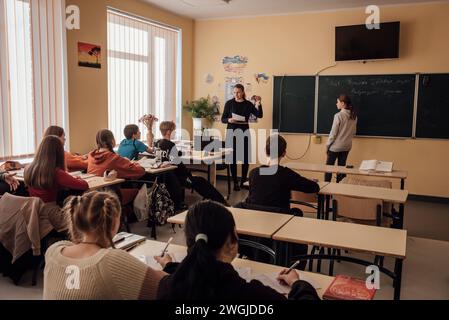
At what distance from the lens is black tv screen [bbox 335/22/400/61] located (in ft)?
21.7

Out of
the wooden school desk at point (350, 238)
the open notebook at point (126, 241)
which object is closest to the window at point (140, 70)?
the open notebook at point (126, 241)

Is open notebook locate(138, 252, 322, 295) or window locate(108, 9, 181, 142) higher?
window locate(108, 9, 181, 142)

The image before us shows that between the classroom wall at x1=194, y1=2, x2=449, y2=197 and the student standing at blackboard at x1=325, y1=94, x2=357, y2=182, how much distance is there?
69cm

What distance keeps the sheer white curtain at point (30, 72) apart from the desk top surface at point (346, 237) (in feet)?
11.7

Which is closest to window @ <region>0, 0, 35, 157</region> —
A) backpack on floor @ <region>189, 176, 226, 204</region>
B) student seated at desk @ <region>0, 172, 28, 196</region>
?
student seated at desk @ <region>0, 172, 28, 196</region>

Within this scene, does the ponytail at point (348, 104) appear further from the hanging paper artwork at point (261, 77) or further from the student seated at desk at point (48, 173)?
the student seated at desk at point (48, 173)

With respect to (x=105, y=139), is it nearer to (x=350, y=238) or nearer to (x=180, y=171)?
(x=180, y=171)

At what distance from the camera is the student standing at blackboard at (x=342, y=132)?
21.0ft

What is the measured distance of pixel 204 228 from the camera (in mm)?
1506

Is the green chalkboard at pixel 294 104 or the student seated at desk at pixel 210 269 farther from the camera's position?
the green chalkboard at pixel 294 104

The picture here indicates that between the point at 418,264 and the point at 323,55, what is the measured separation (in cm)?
414

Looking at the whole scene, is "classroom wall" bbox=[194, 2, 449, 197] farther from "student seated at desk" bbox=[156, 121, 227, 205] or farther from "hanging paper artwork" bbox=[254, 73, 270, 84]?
"student seated at desk" bbox=[156, 121, 227, 205]

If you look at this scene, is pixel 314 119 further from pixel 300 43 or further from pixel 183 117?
pixel 183 117

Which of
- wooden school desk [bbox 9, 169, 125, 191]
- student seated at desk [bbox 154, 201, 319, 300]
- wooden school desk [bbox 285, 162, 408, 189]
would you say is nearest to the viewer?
student seated at desk [bbox 154, 201, 319, 300]
